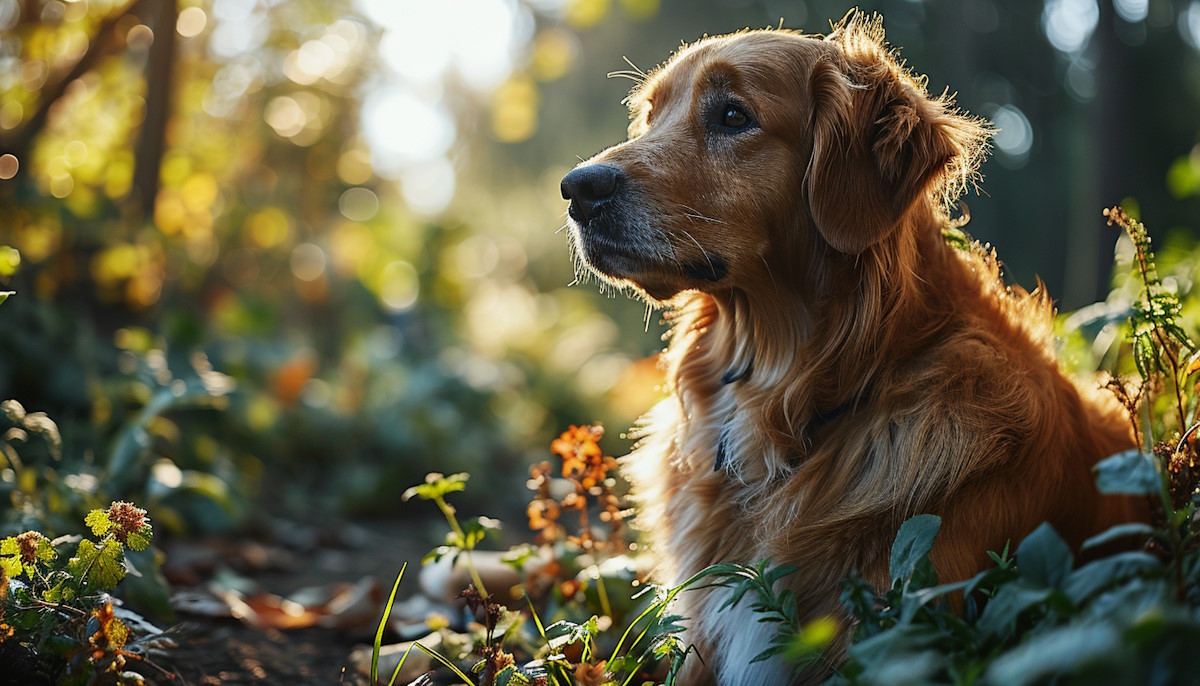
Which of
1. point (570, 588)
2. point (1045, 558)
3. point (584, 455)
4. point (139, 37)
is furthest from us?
point (139, 37)

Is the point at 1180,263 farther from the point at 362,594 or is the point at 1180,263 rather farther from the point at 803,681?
the point at 362,594

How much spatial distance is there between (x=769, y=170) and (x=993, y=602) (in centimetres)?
126

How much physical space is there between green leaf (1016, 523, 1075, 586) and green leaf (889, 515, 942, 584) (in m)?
0.22

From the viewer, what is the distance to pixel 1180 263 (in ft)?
10.6

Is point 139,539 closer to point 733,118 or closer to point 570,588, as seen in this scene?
point 570,588

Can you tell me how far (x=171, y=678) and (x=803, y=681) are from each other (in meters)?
1.46

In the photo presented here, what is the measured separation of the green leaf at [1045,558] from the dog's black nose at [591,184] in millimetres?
1330

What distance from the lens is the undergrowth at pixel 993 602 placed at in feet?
3.45

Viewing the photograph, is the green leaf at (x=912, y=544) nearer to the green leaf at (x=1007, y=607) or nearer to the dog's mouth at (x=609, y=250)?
the green leaf at (x=1007, y=607)

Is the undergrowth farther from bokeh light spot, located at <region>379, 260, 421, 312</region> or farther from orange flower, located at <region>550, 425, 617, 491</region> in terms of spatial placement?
bokeh light spot, located at <region>379, 260, 421, 312</region>

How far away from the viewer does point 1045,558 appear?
1.39 m

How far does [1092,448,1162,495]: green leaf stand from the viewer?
1.27 meters

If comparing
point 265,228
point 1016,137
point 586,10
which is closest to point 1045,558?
point 586,10

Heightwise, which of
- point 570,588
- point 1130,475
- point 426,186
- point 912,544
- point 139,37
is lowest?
point 570,588
